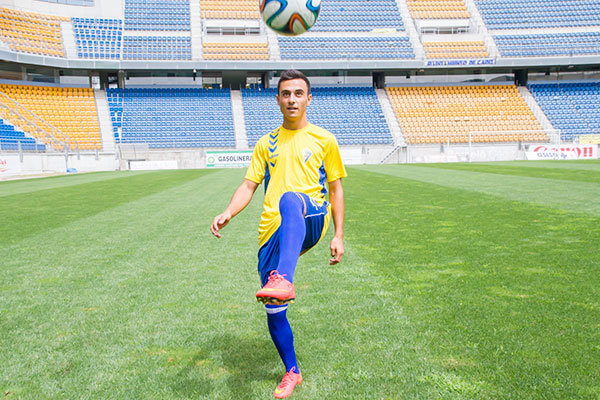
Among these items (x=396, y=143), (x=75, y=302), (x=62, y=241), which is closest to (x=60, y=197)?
(x=62, y=241)

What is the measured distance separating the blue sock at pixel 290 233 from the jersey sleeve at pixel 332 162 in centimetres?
42

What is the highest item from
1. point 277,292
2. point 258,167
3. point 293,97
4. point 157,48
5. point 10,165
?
point 157,48

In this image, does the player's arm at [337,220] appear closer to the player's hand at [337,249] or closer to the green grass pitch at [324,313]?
the player's hand at [337,249]

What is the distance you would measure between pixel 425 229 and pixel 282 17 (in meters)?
3.91

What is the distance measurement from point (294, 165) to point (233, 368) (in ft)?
4.15

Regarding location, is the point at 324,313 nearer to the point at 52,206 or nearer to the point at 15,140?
the point at 52,206

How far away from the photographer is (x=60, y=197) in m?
12.6

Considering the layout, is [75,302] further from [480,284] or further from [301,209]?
[480,284]

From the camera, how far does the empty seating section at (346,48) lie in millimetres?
37406

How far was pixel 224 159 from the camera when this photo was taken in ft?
102

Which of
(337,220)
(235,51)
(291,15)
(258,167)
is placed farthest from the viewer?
(235,51)

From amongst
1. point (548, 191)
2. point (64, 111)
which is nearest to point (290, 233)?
point (548, 191)

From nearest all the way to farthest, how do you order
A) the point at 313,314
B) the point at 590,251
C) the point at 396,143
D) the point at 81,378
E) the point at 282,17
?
1. the point at 81,378
2. the point at 313,314
3. the point at 282,17
4. the point at 590,251
5. the point at 396,143

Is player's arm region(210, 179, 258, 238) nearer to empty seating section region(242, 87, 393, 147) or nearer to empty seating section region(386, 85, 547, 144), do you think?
empty seating section region(242, 87, 393, 147)
